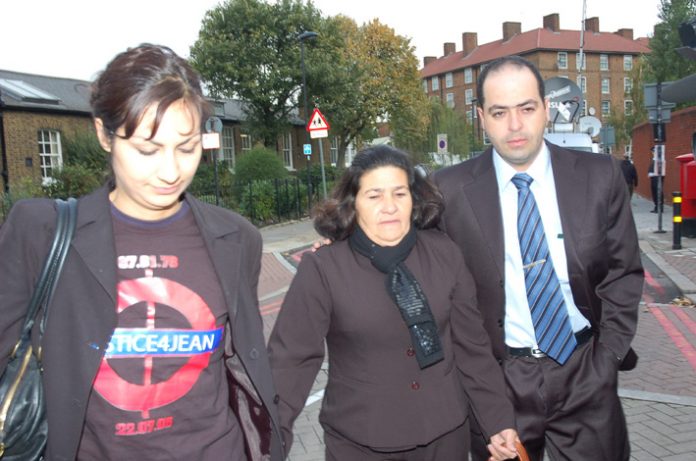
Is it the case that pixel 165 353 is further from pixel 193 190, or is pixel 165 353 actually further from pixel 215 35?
pixel 215 35

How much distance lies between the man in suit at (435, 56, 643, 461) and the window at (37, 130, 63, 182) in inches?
1025

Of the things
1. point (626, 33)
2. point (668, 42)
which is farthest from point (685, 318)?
point (626, 33)

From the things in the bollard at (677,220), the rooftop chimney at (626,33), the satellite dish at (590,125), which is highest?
the rooftop chimney at (626,33)

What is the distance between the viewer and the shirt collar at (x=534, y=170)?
2783 mm

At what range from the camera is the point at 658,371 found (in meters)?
5.73

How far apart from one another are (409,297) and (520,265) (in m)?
0.57

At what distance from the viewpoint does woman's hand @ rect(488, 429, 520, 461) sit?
8.25 ft

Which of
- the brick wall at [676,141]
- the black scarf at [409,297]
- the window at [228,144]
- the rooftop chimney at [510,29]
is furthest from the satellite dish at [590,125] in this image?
the rooftop chimney at [510,29]

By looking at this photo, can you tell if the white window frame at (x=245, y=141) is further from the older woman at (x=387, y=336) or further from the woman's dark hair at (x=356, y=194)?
the older woman at (x=387, y=336)

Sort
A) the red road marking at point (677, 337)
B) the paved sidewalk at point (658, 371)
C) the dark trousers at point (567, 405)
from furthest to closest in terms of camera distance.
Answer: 1. the red road marking at point (677, 337)
2. the paved sidewalk at point (658, 371)
3. the dark trousers at point (567, 405)

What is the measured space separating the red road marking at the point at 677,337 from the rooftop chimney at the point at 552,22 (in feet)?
242

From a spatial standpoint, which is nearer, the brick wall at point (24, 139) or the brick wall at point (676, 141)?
the brick wall at point (676, 141)

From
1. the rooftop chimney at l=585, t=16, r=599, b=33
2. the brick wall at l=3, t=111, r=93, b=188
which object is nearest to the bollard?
the brick wall at l=3, t=111, r=93, b=188

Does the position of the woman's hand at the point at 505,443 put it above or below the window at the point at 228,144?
below
